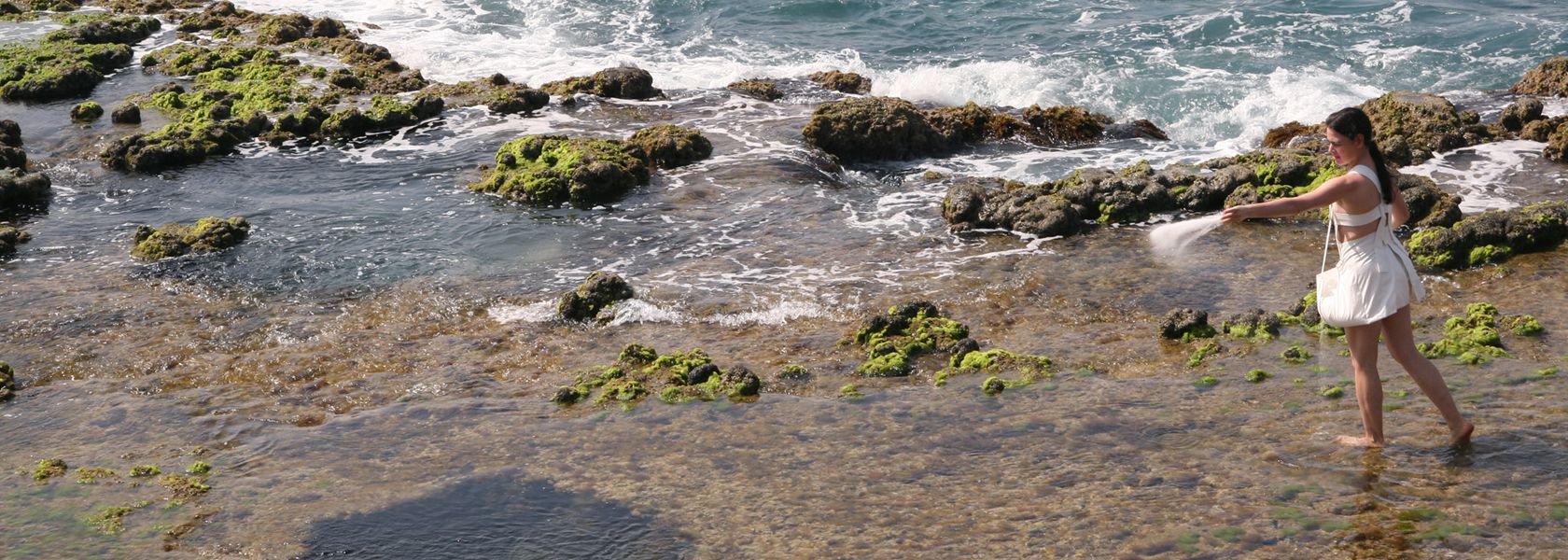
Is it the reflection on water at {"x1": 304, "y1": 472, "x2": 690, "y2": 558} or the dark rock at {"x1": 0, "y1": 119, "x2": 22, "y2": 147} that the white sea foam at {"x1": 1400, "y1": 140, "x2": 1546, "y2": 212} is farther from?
the dark rock at {"x1": 0, "y1": 119, "x2": 22, "y2": 147}

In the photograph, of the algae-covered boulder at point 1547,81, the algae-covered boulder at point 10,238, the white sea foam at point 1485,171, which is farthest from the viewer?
the algae-covered boulder at point 1547,81

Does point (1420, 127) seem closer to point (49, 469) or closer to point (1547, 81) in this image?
point (1547, 81)

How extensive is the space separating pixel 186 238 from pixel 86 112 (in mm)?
8175

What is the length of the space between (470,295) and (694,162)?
5243 millimetres

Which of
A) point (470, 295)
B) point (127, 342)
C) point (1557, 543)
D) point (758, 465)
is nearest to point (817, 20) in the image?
point (470, 295)

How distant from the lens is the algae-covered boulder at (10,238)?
46.1 feet

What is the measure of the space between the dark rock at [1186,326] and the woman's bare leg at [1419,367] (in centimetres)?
300

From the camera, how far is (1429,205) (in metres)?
12.5

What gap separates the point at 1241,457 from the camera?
7.18m

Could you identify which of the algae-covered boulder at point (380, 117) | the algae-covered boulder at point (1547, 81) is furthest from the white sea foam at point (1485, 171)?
the algae-covered boulder at point (380, 117)

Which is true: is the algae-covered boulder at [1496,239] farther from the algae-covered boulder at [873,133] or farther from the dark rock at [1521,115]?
the algae-covered boulder at [873,133]

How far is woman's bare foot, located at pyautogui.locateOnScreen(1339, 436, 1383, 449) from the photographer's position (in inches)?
276

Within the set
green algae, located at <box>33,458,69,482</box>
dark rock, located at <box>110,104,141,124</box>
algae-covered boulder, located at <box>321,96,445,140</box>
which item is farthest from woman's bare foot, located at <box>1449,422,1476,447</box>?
dark rock, located at <box>110,104,141,124</box>

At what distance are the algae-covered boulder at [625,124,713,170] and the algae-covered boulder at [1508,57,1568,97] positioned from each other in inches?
513
